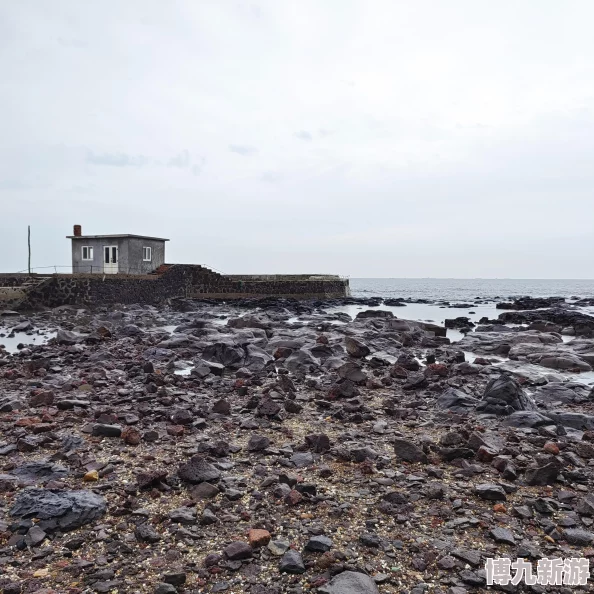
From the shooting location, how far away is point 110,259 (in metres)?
42.8

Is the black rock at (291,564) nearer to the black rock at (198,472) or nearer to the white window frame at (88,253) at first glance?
the black rock at (198,472)

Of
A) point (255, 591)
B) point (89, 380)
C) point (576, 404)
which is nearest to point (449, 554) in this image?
point (255, 591)

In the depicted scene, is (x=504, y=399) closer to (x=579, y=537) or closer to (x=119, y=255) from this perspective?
(x=579, y=537)

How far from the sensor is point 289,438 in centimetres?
736

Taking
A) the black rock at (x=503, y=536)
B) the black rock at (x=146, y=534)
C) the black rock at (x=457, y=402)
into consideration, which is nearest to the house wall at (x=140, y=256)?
the black rock at (x=457, y=402)

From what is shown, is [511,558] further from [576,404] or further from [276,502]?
[576,404]

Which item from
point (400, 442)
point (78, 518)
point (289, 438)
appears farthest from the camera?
point (289, 438)

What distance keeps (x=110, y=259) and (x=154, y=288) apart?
5.00 metres

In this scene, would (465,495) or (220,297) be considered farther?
(220,297)

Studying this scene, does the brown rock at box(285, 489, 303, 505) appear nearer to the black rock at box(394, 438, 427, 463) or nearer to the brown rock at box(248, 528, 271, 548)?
the brown rock at box(248, 528, 271, 548)

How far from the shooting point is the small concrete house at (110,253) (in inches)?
1665

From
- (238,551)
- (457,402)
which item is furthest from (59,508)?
(457,402)

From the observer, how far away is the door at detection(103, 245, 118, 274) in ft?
140

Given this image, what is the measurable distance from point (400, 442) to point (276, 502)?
214 centimetres
